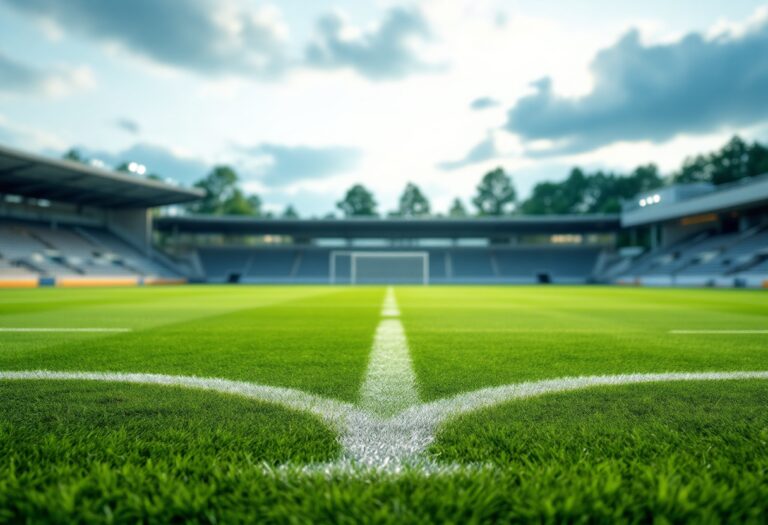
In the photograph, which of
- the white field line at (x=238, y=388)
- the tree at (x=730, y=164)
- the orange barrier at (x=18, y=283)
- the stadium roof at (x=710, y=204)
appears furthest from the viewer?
the tree at (x=730, y=164)

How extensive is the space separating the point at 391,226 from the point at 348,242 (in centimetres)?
565

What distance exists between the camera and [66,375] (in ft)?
8.38

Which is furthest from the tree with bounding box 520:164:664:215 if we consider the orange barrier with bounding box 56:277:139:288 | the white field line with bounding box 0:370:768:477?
the white field line with bounding box 0:370:768:477

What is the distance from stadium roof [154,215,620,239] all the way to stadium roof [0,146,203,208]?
619 centimetres

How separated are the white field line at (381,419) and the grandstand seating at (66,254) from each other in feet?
99.8

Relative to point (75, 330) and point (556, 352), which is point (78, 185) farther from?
point (556, 352)

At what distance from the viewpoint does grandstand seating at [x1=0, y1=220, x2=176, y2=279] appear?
27.9 metres

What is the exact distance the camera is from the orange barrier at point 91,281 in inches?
1086

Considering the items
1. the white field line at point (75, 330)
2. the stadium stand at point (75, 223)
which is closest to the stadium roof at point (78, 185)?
the stadium stand at point (75, 223)

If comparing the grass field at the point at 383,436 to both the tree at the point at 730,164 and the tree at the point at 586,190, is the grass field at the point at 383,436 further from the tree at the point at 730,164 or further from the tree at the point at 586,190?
the tree at the point at 586,190

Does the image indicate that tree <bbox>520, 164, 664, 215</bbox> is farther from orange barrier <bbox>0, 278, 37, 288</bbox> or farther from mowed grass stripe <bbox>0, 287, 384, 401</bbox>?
mowed grass stripe <bbox>0, 287, 384, 401</bbox>

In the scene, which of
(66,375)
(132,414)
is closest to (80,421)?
(132,414)

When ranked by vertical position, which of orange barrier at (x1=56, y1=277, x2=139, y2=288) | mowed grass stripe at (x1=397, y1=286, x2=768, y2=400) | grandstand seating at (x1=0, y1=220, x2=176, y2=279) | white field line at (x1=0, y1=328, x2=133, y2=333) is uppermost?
grandstand seating at (x1=0, y1=220, x2=176, y2=279)

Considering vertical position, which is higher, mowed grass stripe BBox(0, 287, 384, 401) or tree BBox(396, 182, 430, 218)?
tree BBox(396, 182, 430, 218)
